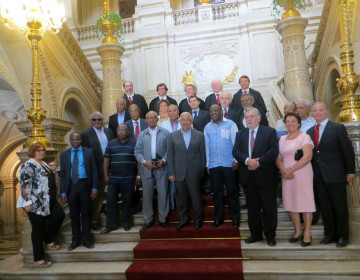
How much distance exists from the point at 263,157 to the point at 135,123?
7.78 ft

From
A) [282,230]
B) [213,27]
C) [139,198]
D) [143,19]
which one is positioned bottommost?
[282,230]

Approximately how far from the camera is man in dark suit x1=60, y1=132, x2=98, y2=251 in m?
4.27

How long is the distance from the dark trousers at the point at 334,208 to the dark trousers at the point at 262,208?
1.82 ft

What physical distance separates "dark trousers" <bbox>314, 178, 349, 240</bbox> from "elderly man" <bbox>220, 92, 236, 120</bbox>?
6.23 ft

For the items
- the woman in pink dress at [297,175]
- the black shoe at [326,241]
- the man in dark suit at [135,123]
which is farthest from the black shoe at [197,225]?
the man in dark suit at [135,123]

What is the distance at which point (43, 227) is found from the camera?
411 cm

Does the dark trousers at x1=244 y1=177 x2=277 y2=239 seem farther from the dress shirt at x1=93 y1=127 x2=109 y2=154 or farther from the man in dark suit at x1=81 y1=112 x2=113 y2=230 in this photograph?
the dress shirt at x1=93 y1=127 x2=109 y2=154

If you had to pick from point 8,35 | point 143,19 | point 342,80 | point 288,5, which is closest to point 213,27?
point 143,19

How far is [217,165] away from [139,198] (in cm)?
A: 153

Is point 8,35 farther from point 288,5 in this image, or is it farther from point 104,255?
point 288,5

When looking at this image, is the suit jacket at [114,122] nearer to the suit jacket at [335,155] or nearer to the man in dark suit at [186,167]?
the man in dark suit at [186,167]

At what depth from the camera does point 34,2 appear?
4828 millimetres

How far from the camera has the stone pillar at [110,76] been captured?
7621mm

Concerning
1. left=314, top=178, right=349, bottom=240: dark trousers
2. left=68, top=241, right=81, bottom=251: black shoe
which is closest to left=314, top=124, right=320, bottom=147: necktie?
left=314, top=178, right=349, bottom=240: dark trousers
